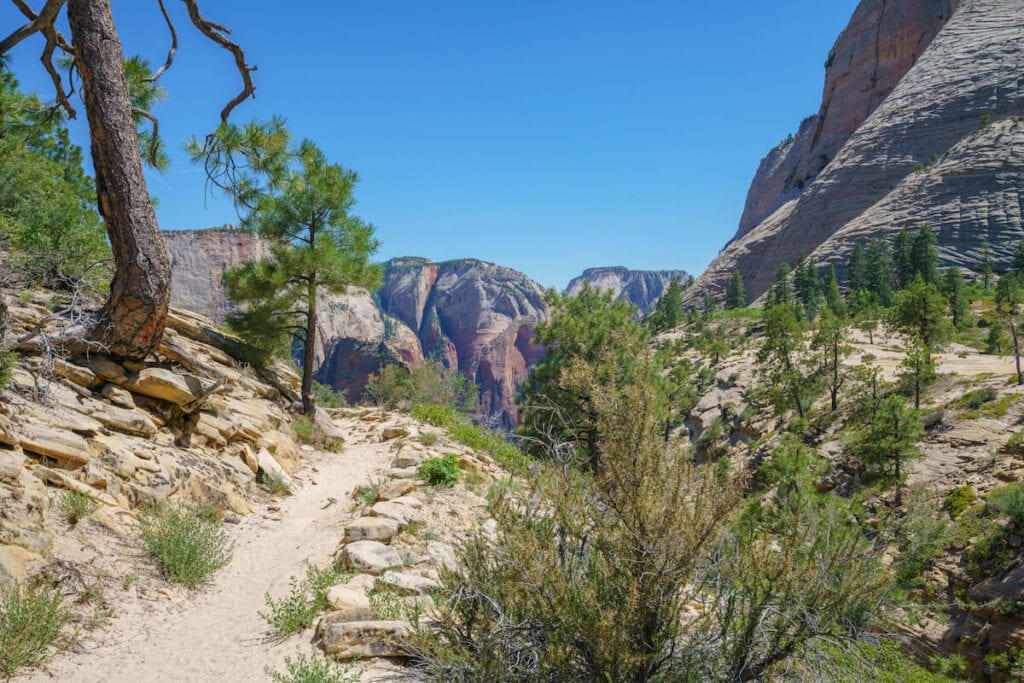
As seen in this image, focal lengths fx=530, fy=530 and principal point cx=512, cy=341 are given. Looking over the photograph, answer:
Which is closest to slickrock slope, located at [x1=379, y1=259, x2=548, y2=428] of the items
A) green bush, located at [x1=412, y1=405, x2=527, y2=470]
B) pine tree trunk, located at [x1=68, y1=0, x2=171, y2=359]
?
green bush, located at [x1=412, y1=405, x2=527, y2=470]

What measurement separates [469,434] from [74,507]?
8400mm

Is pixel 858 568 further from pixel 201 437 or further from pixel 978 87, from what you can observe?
pixel 978 87

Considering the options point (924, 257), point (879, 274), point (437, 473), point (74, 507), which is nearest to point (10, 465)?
point (74, 507)

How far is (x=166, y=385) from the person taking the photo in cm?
765

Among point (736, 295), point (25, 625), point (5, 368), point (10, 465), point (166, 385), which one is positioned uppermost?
point (736, 295)

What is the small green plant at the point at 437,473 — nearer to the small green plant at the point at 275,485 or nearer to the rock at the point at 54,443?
the small green plant at the point at 275,485

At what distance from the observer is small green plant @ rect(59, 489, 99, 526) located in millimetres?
4875

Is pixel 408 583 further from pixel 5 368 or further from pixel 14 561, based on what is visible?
pixel 5 368

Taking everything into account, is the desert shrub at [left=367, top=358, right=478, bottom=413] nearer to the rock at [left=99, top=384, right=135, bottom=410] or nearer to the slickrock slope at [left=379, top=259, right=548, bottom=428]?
the rock at [left=99, top=384, right=135, bottom=410]

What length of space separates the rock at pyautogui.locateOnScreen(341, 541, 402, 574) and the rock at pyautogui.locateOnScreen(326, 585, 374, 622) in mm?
504

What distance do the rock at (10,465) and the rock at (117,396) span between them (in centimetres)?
230

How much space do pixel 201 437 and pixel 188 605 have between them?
391 cm

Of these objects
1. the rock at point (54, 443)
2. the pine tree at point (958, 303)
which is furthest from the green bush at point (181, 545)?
the pine tree at point (958, 303)

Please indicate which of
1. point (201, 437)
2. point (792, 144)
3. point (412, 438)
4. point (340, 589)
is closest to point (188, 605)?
point (340, 589)
